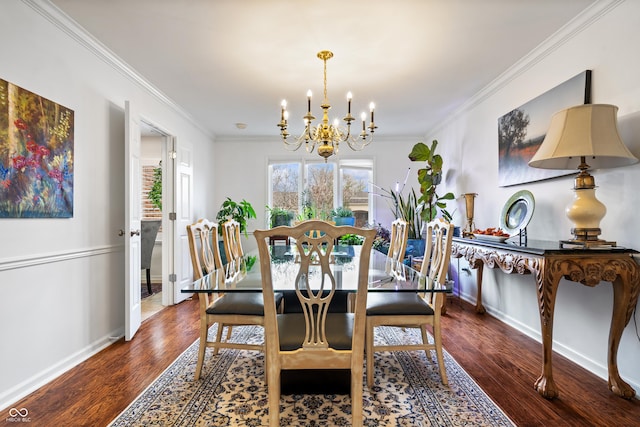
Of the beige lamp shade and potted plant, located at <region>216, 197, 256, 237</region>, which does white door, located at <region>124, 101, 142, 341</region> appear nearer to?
potted plant, located at <region>216, 197, 256, 237</region>

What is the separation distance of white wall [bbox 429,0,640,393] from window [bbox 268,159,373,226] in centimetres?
243

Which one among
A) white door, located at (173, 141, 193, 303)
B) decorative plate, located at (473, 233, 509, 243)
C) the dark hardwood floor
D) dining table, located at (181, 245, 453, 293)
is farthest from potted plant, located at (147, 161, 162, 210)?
decorative plate, located at (473, 233, 509, 243)

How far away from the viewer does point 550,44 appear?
2631 millimetres

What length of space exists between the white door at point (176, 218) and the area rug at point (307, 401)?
6.44ft

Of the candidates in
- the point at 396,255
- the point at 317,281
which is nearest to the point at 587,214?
the point at 396,255

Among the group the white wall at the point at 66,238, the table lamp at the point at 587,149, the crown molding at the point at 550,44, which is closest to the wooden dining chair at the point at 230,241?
the white wall at the point at 66,238

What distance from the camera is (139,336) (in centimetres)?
299

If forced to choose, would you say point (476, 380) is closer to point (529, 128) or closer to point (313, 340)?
point (313, 340)

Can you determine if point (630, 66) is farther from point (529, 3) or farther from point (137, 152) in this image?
point (137, 152)

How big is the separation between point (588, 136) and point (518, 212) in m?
1.08

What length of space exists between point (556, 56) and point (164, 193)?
13.9 feet

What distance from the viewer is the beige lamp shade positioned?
Answer: 1.87 meters

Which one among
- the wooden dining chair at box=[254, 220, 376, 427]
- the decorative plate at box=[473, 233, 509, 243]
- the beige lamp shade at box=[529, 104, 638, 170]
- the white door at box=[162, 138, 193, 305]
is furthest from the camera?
the white door at box=[162, 138, 193, 305]

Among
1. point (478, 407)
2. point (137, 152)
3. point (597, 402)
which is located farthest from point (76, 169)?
point (597, 402)
